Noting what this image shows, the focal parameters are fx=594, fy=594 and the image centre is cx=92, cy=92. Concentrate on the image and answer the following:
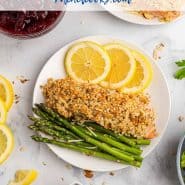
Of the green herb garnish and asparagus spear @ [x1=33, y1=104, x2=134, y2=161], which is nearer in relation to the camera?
asparagus spear @ [x1=33, y1=104, x2=134, y2=161]

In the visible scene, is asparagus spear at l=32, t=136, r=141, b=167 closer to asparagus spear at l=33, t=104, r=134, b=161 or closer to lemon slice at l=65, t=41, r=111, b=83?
asparagus spear at l=33, t=104, r=134, b=161

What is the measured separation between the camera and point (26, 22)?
247 cm

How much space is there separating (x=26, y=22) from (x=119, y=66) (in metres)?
0.44

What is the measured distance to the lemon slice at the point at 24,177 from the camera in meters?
2.62

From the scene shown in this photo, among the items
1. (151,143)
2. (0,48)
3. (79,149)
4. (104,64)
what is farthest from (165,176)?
(0,48)

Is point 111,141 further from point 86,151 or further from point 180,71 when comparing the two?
point 180,71

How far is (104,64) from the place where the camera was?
2557 mm

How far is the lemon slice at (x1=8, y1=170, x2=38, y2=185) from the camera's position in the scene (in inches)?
103

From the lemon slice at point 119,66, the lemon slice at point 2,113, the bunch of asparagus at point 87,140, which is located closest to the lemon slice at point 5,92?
the lemon slice at point 2,113

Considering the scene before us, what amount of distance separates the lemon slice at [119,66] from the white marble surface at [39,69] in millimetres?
137

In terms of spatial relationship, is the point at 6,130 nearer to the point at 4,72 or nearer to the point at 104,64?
the point at 4,72

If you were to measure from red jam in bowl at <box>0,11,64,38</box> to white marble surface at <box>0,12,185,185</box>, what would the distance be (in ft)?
0.67

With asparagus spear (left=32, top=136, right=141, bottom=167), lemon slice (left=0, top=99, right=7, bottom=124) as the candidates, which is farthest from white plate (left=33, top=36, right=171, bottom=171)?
lemon slice (left=0, top=99, right=7, bottom=124)

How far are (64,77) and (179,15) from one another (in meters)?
0.59
